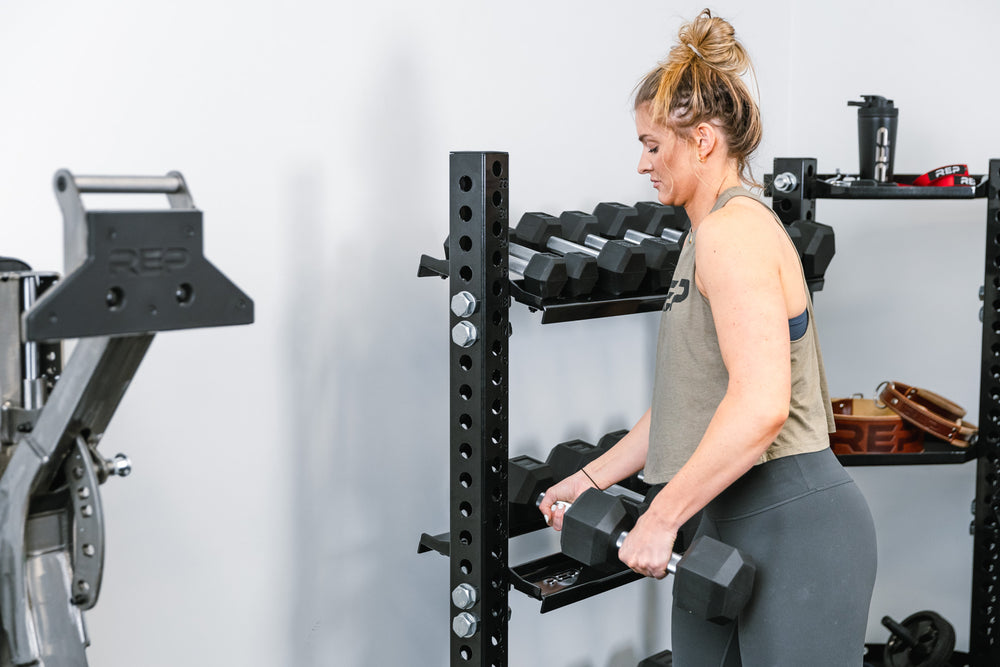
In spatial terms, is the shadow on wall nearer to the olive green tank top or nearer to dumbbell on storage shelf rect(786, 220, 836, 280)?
the olive green tank top

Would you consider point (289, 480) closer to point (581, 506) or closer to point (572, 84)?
point (581, 506)

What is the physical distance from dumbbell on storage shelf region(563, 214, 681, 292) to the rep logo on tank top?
1.16ft

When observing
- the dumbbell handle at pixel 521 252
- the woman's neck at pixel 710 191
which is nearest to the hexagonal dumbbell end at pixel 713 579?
the woman's neck at pixel 710 191

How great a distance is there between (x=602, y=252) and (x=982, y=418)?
1.11m

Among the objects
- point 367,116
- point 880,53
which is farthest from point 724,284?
point 880,53

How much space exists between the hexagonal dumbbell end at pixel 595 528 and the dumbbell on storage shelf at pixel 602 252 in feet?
1.38

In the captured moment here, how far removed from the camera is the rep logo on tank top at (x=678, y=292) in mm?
1396

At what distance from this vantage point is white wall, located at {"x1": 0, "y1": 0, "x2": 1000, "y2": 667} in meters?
1.55

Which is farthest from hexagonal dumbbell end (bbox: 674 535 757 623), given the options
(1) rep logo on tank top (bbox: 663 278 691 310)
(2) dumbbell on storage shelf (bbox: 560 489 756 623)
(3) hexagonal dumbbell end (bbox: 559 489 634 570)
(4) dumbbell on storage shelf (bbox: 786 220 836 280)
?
(4) dumbbell on storage shelf (bbox: 786 220 836 280)

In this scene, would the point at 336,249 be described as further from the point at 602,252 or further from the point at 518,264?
the point at 602,252

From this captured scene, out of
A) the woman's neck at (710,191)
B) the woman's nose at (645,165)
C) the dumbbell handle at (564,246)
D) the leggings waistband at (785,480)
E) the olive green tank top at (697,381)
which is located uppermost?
the woman's nose at (645,165)

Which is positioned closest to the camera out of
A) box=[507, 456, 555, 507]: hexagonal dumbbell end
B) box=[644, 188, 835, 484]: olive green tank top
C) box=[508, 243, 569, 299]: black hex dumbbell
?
box=[644, 188, 835, 484]: olive green tank top

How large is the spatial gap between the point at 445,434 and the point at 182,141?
78 cm

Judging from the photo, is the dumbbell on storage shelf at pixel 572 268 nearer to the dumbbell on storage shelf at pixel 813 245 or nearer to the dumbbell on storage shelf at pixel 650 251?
the dumbbell on storage shelf at pixel 650 251
